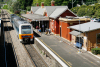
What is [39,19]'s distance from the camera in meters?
37.9

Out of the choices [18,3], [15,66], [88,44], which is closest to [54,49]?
[88,44]

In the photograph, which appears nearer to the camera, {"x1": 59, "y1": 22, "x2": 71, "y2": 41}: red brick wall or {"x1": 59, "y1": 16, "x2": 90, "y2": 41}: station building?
{"x1": 59, "y1": 16, "x2": 90, "y2": 41}: station building

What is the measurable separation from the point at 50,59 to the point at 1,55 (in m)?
6.90

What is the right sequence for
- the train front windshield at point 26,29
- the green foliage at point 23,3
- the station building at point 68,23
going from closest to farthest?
the train front windshield at point 26,29 < the station building at point 68,23 < the green foliage at point 23,3

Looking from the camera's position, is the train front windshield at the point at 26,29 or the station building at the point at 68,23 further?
the station building at the point at 68,23

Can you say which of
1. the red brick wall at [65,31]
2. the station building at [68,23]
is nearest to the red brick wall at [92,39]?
the station building at [68,23]

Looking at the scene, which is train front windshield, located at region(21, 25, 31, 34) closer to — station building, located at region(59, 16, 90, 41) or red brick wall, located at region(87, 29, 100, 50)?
station building, located at region(59, 16, 90, 41)

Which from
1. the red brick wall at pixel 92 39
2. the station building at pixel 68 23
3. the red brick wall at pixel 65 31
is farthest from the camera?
the red brick wall at pixel 65 31

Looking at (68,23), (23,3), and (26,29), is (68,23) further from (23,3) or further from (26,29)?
(23,3)

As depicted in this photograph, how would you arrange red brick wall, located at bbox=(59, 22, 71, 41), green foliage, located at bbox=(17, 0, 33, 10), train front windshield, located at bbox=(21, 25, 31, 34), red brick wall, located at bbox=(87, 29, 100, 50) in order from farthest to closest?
green foliage, located at bbox=(17, 0, 33, 10) → red brick wall, located at bbox=(59, 22, 71, 41) → train front windshield, located at bbox=(21, 25, 31, 34) → red brick wall, located at bbox=(87, 29, 100, 50)

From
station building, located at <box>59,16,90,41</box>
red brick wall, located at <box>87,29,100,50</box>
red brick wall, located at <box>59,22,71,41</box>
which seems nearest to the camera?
red brick wall, located at <box>87,29,100,50</box>

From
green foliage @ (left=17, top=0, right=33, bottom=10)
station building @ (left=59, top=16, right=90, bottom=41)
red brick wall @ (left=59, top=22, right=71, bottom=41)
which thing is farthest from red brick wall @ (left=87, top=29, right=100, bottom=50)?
green foliage @ (left=17, top=0, right=33, bottom=10)

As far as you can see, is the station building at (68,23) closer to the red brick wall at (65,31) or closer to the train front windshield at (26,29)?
the red brick wall at (65,31)

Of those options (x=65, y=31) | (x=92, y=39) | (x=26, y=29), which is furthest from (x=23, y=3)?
(x=92, y=39)
